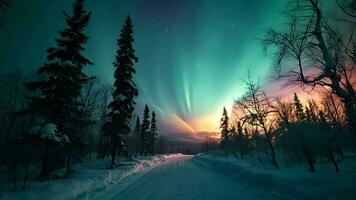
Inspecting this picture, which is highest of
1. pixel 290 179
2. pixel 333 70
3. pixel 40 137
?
pixel 333 70

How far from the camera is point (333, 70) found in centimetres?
663

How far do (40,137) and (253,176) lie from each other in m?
12.1

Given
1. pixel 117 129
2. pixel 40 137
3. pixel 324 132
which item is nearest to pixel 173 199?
pixel 40 137

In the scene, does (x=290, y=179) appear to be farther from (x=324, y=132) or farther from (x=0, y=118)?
(x=0, y=118)

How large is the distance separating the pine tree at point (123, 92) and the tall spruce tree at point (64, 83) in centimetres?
542

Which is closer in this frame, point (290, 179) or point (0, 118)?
point (290, 179)

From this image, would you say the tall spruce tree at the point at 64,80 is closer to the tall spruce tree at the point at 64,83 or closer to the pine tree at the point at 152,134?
the tall spruce tree at the point at 64,83

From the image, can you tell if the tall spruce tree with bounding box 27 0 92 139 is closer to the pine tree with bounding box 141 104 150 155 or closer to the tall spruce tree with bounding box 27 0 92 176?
the tall spruce tree with bounding box 27 0 92 176

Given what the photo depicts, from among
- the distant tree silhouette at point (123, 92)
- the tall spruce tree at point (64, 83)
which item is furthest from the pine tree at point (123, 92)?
the tall spruce tree at point (64, 83)

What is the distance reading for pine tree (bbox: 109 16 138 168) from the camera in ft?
56.1

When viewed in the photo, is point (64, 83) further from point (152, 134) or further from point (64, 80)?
point (152, 134)

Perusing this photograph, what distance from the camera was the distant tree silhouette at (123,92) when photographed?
17.1 meters

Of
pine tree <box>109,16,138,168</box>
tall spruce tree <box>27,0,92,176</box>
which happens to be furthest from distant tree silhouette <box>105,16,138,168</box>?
tall spruce tree <box>27,0,92,176</box>

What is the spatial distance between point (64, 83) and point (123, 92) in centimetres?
722
